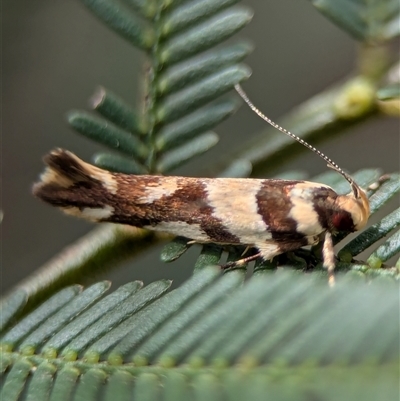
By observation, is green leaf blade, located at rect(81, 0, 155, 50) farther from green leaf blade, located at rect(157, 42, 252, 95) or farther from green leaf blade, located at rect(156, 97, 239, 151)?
green leaf blade, located at rect(156, 97, 239, 151)

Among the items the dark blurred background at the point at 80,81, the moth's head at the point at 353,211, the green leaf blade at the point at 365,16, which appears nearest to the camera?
the moth's head at the point at 353,211

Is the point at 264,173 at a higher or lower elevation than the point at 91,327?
higher

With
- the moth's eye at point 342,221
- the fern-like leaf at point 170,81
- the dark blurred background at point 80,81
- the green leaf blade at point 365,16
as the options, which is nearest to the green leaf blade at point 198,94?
the fern-like leaf at point 170,81

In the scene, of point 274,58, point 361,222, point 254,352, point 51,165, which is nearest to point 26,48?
point 274,58

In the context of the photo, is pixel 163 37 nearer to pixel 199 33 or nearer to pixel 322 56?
pixel 199 33

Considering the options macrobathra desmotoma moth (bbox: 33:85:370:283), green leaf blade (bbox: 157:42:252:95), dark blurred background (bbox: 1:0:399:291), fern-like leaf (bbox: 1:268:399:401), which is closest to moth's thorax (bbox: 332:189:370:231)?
macrobathra desmotoma moth (bbox: 33:85:370:283)

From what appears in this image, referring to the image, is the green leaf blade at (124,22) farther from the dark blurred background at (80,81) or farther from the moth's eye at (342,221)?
the dark blurred background at (80,81)

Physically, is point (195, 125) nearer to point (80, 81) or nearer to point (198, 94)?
point (198, 94)

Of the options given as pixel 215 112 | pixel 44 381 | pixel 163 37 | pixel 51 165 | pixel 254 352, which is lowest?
pixel 44 381
